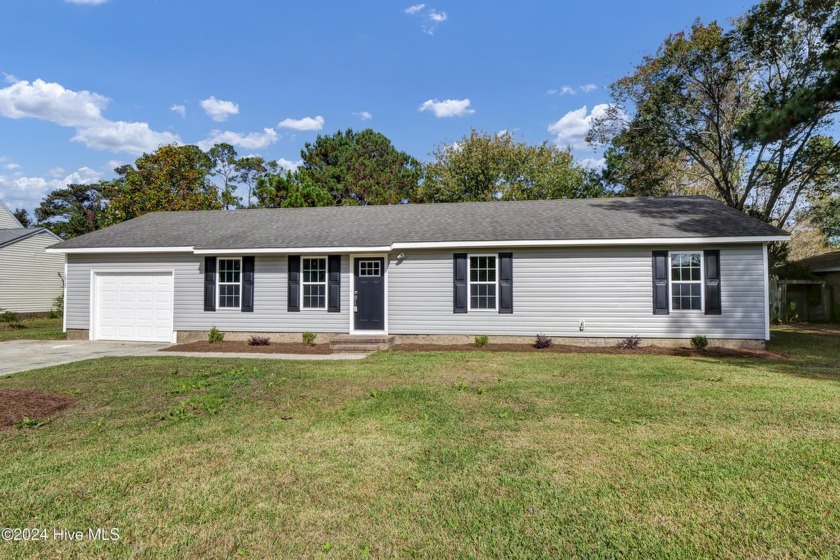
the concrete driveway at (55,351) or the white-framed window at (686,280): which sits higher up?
the white-framed window at (686,280)

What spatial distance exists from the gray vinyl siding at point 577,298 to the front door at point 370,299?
0.87ft

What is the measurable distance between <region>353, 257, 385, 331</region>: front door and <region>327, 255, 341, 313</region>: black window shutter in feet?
1.45

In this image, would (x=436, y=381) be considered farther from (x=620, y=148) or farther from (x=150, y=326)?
(x=620, y=148)

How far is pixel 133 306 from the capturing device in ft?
44.5

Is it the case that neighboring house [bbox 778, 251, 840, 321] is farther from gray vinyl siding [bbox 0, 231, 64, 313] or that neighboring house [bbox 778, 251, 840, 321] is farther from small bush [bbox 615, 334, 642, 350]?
gray vinyl siding [bbox 0, 231, 64, 313]

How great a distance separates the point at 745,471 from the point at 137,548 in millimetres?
4531

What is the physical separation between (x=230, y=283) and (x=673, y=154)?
20467 mm

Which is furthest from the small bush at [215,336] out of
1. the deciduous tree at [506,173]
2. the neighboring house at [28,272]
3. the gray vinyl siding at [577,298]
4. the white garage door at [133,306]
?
the deciduous tree at [506,173]

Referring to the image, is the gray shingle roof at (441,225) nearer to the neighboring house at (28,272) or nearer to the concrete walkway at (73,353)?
the concrete walkway at (73,353)

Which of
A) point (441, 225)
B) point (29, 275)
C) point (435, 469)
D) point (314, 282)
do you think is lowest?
point (435, 469)

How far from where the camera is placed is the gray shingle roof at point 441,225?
11680 millimetres

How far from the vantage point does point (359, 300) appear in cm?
1252

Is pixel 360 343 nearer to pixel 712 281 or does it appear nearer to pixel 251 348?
pixel 251 348

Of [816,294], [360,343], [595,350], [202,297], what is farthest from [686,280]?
[816,294]
